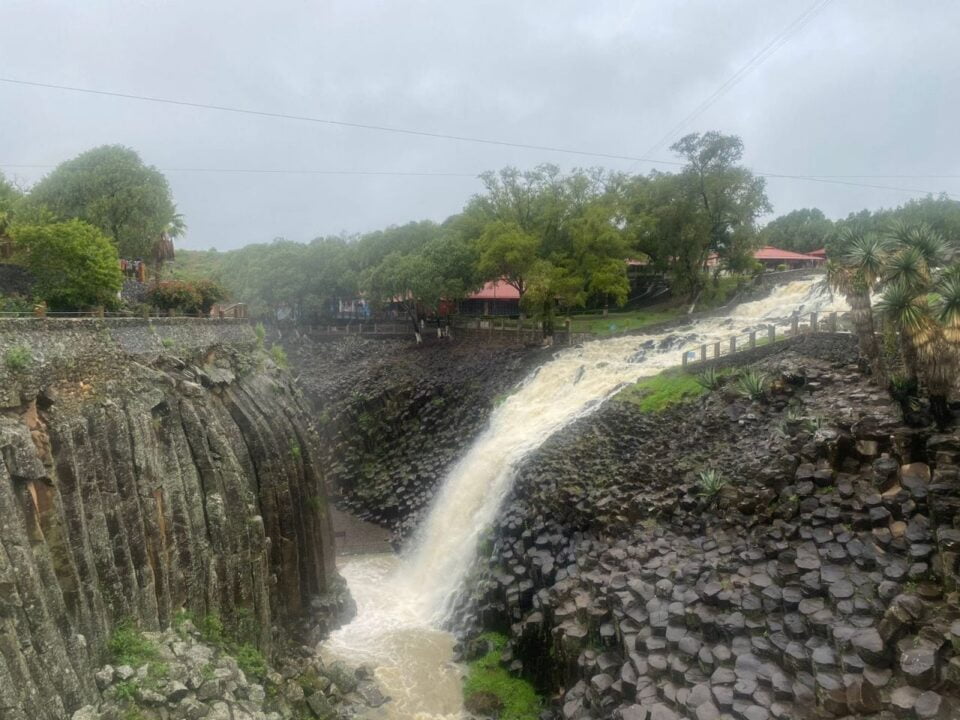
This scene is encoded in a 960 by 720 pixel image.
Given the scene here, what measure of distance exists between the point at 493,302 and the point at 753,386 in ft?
107

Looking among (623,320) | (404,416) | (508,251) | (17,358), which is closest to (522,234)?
(508,251)

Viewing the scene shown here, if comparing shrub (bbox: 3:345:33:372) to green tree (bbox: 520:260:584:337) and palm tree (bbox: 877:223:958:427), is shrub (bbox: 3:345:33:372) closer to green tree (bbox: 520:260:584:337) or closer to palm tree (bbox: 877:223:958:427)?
palm tree (bbox: 877:223:958:427)

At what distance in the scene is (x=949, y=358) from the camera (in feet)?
44.5

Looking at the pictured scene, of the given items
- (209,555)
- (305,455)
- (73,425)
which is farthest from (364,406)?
(73,425)

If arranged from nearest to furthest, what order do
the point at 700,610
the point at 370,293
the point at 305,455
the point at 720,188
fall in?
the point at 700,610 < the point at 305,455 < the point at 720,188 < the point at 370,293

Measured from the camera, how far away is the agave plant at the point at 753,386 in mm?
19250

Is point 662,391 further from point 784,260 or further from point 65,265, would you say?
point 784,260

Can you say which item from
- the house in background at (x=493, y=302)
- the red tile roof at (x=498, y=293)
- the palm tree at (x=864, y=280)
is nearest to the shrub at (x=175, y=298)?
the palm tree at (x=864, y=280)

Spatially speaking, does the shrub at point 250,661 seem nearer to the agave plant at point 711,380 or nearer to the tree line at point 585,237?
the agave plant at point 711,380

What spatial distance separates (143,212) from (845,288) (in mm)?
33426

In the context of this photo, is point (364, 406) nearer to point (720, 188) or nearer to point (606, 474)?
point (606, 474)

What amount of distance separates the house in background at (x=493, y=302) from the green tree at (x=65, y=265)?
30.4 metres

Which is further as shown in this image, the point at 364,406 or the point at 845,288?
the point at 364,406

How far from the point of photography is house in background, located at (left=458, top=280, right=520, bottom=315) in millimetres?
49750
